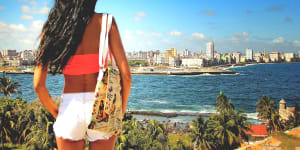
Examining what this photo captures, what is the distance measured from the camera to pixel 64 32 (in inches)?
41.0

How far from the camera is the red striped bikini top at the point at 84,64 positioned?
1045 millimetres

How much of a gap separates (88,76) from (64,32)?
0.21m

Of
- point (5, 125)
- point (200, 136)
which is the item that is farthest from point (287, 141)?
point (5, 125)

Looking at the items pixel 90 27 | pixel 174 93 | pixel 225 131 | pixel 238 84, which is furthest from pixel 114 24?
pixel 238 84

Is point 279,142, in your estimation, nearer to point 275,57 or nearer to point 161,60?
point 161,60

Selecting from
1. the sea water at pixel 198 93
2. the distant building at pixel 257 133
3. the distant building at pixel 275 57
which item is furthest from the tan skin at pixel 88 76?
the distant building at pixel 275 57

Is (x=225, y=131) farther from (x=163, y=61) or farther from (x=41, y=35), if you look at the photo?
(x=163, y=61)

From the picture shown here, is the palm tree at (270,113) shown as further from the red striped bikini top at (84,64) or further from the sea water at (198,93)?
the red striped bikini top at (84,64)

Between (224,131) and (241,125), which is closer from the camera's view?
(224,131)

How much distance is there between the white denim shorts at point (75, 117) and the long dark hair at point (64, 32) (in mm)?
158

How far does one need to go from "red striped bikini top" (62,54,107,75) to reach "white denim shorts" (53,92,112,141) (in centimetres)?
10

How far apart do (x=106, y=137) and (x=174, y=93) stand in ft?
230

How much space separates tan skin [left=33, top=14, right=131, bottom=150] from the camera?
3.42 ft

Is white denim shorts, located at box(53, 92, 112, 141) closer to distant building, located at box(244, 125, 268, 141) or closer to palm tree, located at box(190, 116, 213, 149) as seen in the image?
palm tree, located at box(190, 116, 213, 149)
